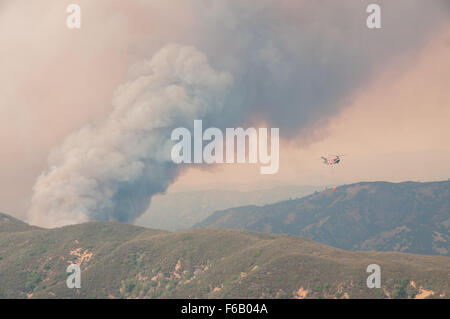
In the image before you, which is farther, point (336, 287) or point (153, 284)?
point (153, 284)

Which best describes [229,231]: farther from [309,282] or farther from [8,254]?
[8,254]

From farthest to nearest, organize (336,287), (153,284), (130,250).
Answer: (130,250), (153,284), (336,287)

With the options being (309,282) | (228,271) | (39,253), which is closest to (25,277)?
(39,253)
